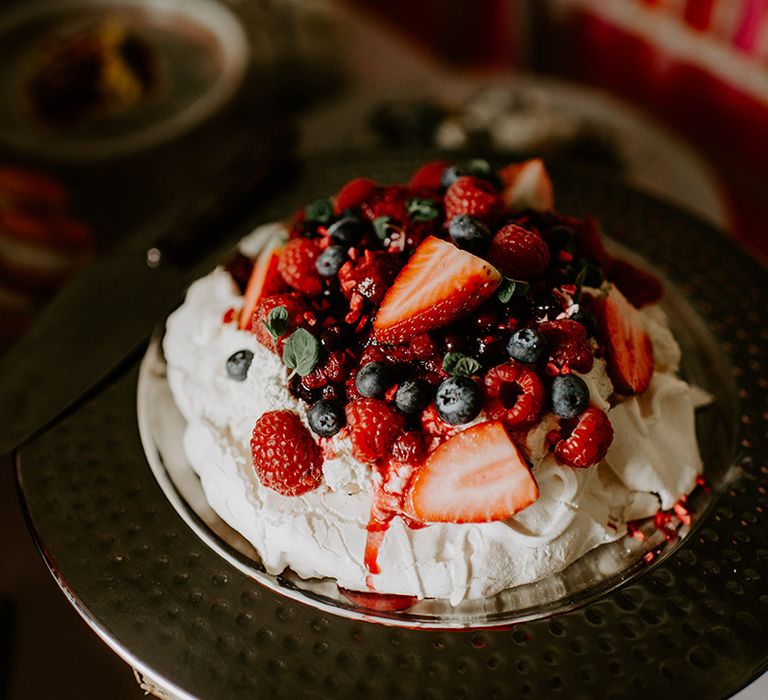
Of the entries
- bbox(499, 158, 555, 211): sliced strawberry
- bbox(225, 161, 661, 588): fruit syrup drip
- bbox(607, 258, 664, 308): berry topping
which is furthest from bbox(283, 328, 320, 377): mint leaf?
bbox(607, 258, 664, 308): berry topping

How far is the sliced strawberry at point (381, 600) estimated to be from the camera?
1366 mm

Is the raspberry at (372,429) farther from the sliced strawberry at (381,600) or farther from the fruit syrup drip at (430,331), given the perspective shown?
the sliced strawberry at (381,600)

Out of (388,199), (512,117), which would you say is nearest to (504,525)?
(388,199)

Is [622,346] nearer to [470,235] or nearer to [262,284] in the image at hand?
[470,235]

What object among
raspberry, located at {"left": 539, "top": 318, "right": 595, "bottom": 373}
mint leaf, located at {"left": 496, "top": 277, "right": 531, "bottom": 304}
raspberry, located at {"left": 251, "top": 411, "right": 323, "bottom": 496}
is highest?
mint leaf, located at {"left": 496, "top": 277, "right": 531, "bottom": 304}

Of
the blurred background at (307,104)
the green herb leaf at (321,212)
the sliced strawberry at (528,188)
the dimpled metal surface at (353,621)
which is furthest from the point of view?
the blurred background at (307,104)

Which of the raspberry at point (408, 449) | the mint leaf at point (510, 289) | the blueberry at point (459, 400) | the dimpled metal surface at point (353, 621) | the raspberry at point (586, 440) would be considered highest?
the mint leaf at point (510, 289)

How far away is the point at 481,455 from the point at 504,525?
0.13 meters

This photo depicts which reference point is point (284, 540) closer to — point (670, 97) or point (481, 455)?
point (481, 455)

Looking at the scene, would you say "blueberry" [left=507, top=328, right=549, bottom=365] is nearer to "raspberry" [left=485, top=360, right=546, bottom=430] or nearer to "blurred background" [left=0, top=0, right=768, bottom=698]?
"raspberry" [left=485, top=360, right=546, bottom=430]

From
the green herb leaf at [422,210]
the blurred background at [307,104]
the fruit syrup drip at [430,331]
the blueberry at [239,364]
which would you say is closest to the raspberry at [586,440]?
the fruit syrup drip at [430,331]

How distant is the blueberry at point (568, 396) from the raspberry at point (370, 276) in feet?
1.12

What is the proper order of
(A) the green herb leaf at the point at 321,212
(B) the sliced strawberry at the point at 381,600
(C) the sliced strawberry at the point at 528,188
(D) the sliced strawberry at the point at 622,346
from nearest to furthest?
(B) the sliced strawberry at the point at 381,600, (D) the sliced strawberry at the point at 622,346, (A) the green herb leaf at the point at 321,212, (C) the sliced strawberry at the point at 528,188

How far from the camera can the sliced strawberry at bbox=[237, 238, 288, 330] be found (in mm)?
1547
